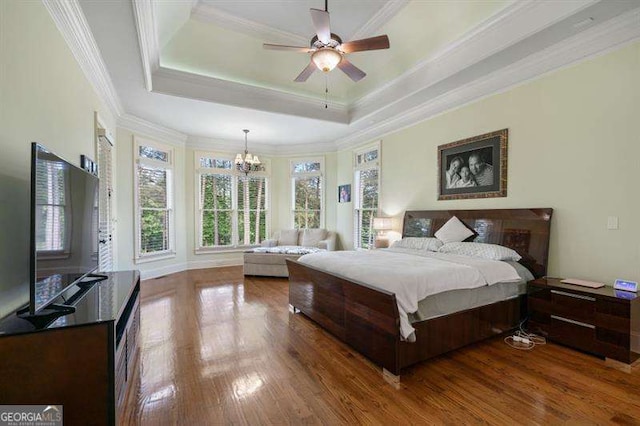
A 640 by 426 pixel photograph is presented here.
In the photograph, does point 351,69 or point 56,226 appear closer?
point 56,226

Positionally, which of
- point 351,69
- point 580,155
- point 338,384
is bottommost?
point 338,384

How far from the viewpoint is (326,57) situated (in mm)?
2805

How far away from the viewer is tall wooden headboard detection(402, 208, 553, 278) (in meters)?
3.25

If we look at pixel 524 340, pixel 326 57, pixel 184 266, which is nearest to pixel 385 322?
pixel 524 340

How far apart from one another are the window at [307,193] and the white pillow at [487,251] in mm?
4071

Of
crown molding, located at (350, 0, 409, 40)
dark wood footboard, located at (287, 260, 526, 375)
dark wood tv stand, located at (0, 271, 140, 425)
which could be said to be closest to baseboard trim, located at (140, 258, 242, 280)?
dark wood footboard, located at (287, 260, 526, 375)

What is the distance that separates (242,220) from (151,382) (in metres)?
5.14

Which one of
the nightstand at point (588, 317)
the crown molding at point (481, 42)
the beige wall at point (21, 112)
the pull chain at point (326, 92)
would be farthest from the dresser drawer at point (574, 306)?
the beige wall at point (21, 112)

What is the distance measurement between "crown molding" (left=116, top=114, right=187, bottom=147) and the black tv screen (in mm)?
3445

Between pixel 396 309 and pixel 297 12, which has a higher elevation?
pixel 297 12

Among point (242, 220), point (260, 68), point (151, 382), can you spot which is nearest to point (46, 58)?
point (151, 382)

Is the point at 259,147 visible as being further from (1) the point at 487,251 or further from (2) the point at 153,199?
(1) the point at 487,251

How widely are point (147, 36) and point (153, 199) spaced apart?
3.51m

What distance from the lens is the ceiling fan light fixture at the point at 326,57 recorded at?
2770 millimetres
